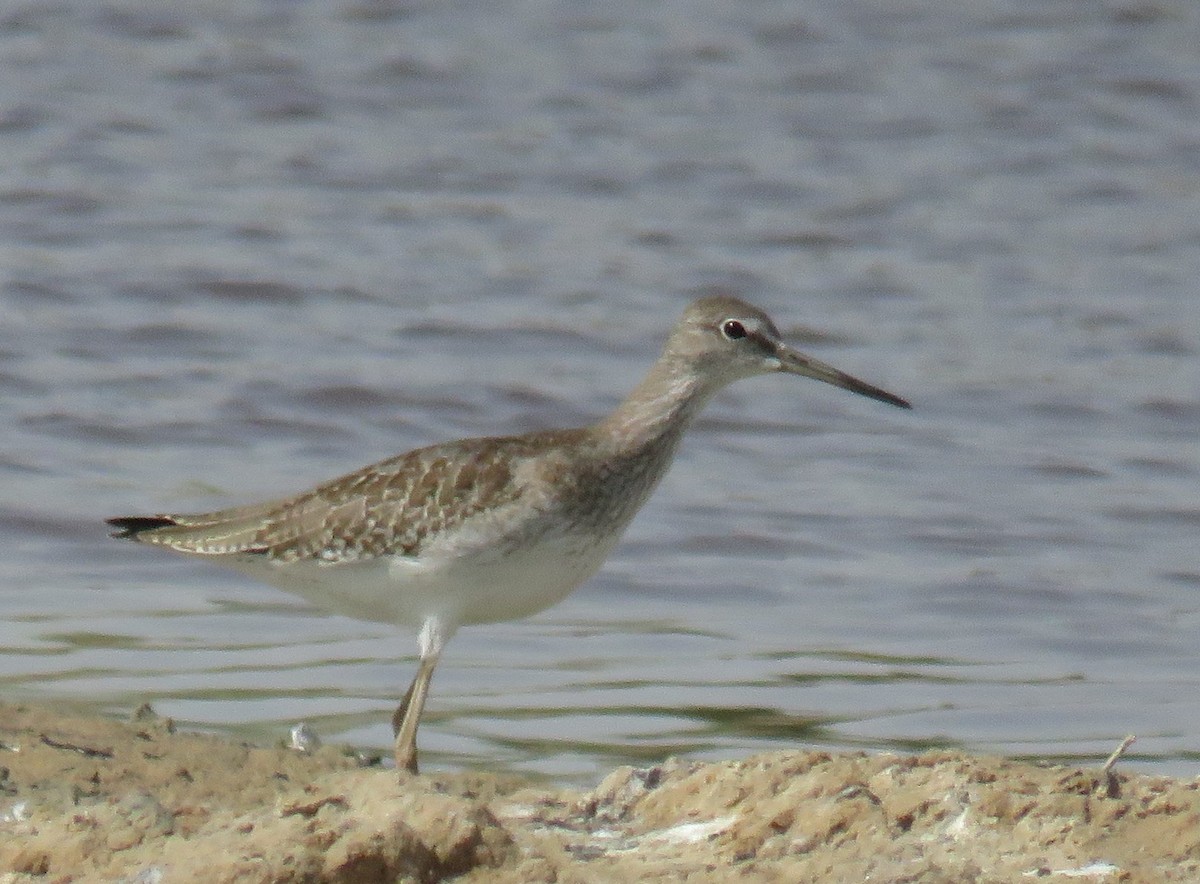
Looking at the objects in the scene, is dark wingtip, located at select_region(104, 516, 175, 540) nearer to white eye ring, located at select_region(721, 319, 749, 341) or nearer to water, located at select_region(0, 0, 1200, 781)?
water, located at select_region(0, 0, 1200, 781)

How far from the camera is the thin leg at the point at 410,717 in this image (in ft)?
22.4

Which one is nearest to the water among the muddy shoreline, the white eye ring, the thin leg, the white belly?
the thin leg

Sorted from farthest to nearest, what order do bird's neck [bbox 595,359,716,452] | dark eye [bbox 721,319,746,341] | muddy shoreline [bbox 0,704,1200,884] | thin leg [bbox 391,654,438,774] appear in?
dark eye [bbox 721,319,746,341], bird's neck [bbox 595,359,716,452], thin leg [bbox 391,654,438,774], muddy shoreline [bbox 0,704,1200,884]

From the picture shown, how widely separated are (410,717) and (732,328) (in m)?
1.86

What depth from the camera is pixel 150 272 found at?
43.8 ft

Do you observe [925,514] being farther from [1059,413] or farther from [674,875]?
[674,875]

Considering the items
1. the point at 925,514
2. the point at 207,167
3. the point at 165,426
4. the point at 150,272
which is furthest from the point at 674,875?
the point at 207,167

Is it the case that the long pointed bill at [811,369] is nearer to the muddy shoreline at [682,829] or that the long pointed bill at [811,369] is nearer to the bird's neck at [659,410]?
the bird's neck at [659,410]

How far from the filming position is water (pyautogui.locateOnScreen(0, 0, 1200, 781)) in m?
8.02

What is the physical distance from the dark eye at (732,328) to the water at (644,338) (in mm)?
1196

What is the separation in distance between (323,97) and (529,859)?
1184cm

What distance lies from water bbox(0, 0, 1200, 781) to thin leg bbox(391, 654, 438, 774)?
21cm

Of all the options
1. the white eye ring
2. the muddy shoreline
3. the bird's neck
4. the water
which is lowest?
the water

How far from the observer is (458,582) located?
23.1 ft
